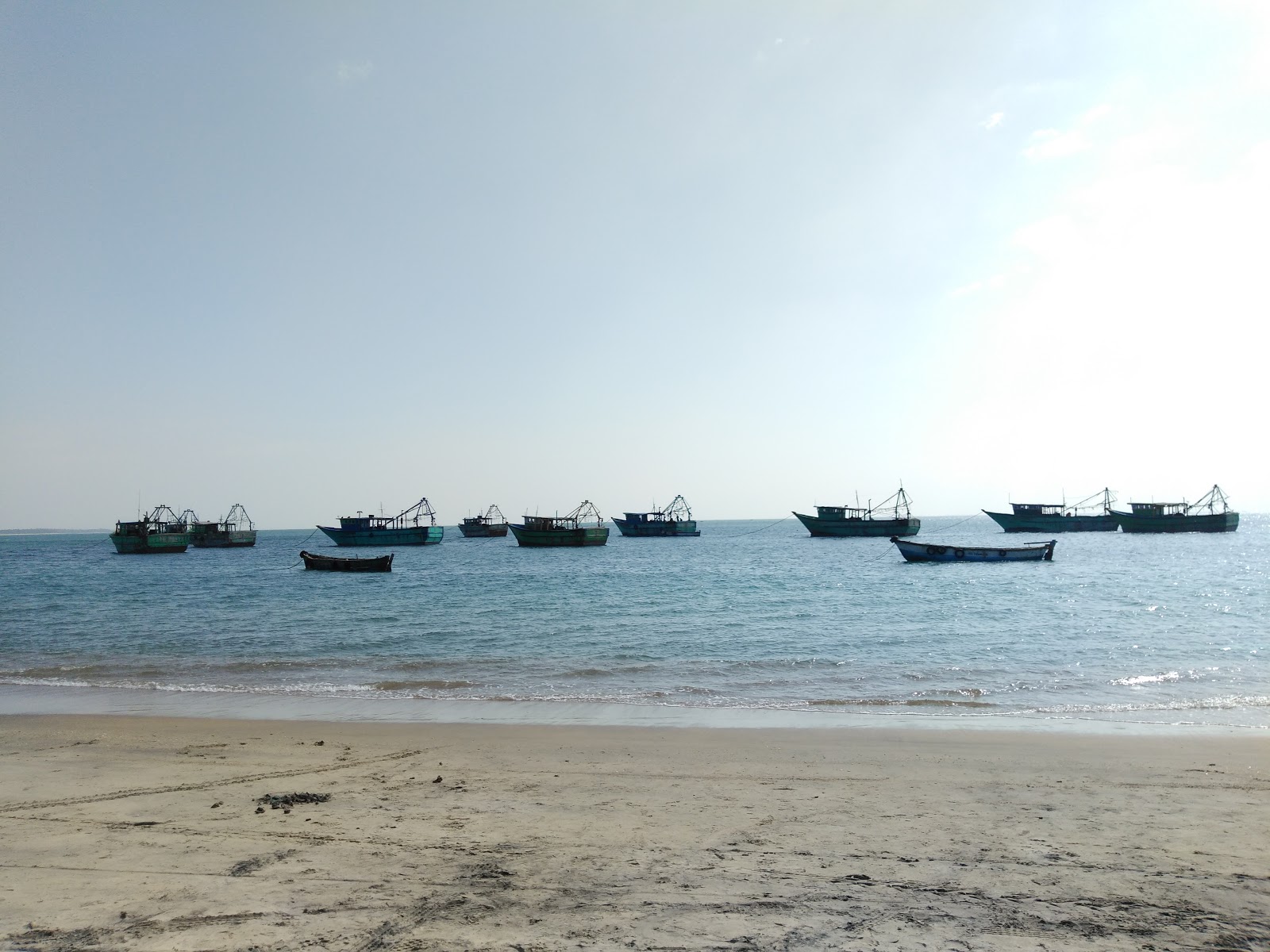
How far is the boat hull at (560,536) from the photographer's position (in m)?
84.2

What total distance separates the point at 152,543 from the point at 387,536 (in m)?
24.4

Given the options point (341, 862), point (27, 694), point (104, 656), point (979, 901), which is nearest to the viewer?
point (979, 901)

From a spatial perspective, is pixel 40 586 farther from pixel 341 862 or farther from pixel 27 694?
pixel 341 862

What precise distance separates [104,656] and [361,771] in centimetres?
1611

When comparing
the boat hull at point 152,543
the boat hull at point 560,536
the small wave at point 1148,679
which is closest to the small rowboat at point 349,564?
the boat hull at point 560,536

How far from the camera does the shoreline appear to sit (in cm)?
1141

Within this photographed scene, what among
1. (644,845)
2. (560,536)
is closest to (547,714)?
(644,845)

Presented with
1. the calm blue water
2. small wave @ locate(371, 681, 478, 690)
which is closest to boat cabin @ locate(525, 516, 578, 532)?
the calm blue water

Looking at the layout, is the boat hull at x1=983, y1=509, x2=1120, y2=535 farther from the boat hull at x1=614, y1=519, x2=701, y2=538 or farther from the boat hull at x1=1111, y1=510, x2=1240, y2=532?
the boat hull at x1=614, y1=519, x2=701, y2=538

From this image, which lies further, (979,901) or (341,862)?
(341,862)

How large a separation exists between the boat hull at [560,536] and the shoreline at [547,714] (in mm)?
68288

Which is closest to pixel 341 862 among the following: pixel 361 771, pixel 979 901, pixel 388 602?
pixel 361 771

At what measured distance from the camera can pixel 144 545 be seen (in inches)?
3211

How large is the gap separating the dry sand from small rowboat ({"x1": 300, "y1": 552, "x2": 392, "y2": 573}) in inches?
1714
